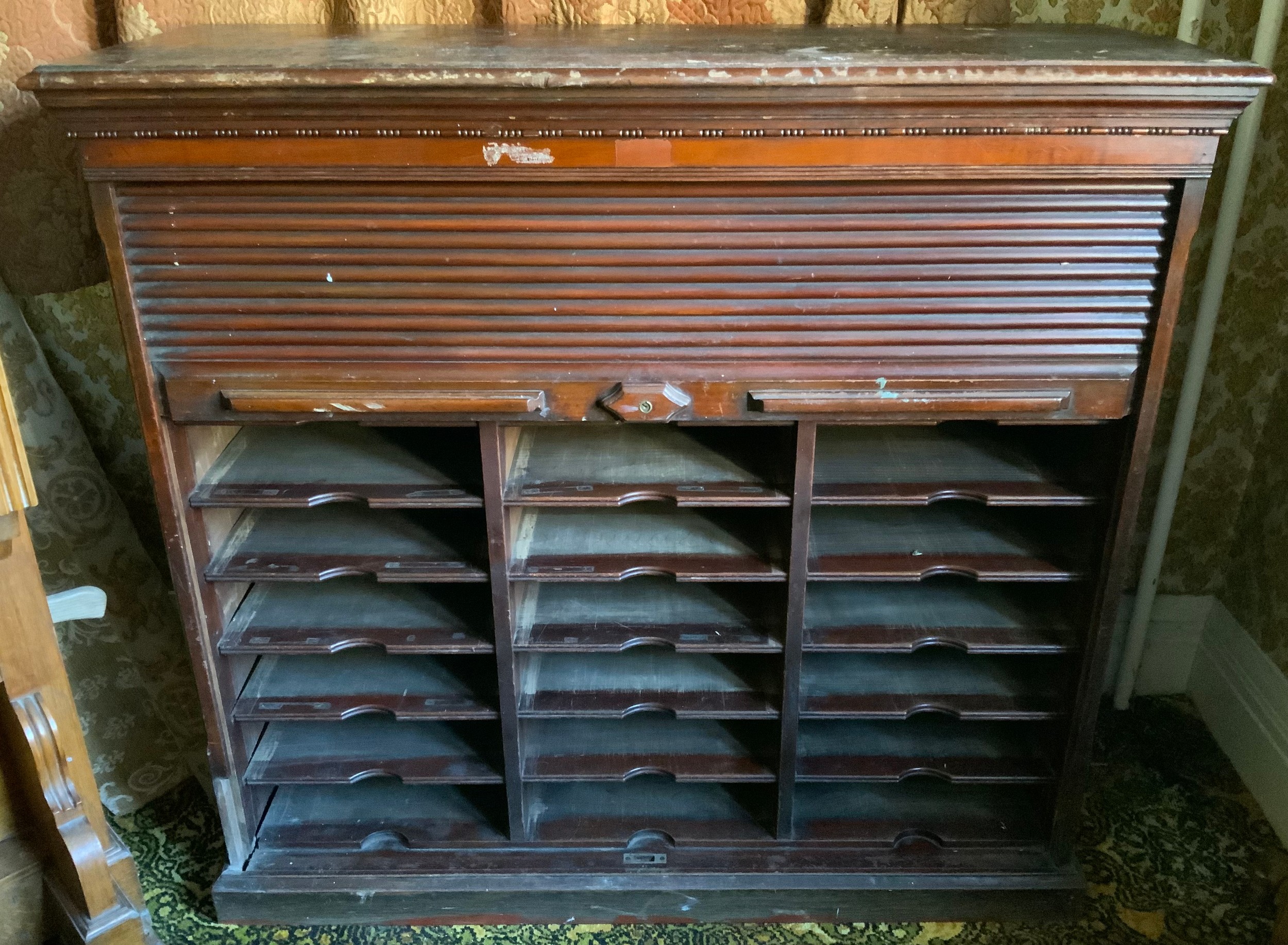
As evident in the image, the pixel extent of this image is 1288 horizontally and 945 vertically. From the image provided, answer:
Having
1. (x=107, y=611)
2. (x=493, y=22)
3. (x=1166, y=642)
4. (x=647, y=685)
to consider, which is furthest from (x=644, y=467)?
(x=1166, y=642)

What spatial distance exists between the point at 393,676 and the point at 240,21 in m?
1.05

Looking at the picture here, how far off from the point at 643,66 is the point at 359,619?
0.93 meters

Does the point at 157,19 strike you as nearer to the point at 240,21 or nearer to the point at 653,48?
the point at 240,21

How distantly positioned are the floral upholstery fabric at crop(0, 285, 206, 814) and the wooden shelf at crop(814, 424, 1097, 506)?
125cm

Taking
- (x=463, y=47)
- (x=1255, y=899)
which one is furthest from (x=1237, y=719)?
(x=463, y=47)

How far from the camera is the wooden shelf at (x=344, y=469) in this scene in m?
1.45

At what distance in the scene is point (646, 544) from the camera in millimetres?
1584

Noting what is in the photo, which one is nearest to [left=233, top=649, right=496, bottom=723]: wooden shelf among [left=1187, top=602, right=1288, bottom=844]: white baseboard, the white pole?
the white pole

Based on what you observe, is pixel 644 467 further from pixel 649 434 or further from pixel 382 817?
pixel 382 817

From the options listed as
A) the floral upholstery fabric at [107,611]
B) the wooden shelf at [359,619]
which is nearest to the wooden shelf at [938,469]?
the wooden shelf at [359,619]

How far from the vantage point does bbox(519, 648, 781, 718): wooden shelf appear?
63.4 inches

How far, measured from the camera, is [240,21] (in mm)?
1610

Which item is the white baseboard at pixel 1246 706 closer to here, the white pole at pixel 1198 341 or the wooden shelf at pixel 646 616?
the white pole at pixel 1198 341

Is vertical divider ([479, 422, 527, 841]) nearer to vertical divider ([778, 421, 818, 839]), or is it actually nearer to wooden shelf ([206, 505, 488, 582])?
wooden shelf ([206, 505, 488, 582])
